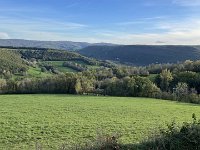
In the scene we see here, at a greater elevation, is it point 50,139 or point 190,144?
point 190,144

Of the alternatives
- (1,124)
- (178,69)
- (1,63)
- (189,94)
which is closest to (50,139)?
(1,124)

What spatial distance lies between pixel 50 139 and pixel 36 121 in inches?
479

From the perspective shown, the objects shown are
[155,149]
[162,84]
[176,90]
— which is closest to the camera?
[155,149]

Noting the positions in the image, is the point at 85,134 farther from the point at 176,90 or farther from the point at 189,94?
the point at 176,90

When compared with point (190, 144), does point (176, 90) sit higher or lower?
lower

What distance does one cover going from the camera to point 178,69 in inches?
4688

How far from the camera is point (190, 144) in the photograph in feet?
35.9

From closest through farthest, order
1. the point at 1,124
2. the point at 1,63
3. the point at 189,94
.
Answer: the point at 1,124, the point at 189,94, the point at 1,63

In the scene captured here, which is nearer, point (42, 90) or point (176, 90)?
point (176, 90)

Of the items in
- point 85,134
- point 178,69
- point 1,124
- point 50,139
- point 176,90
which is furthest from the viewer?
point 178,69

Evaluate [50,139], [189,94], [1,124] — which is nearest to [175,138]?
[50,139]

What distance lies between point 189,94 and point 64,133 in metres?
61.8

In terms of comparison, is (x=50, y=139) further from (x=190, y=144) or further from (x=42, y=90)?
(x=42, y=90)

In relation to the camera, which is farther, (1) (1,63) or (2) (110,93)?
(1) (1,63)
